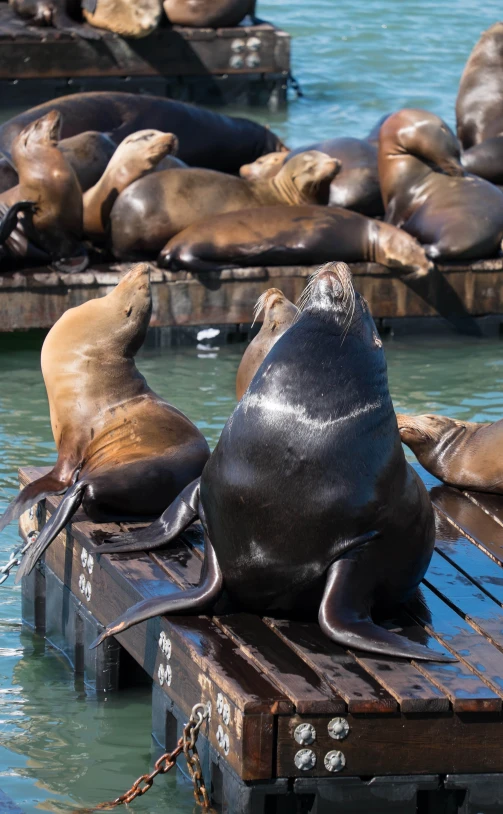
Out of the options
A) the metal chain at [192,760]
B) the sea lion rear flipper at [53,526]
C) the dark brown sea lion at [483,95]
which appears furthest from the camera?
the dark brown sea lion at [483,95]

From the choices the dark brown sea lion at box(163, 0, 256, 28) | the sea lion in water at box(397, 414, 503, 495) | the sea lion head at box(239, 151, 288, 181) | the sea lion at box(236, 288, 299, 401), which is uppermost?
the sea lion at box(236, 288, 299, 401)

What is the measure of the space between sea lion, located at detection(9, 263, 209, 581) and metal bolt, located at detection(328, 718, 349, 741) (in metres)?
1.37

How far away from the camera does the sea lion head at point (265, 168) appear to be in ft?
33.1

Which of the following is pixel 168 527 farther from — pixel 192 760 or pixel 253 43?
pixel 253 43

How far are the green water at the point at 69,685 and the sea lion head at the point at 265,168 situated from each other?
2.08 metres

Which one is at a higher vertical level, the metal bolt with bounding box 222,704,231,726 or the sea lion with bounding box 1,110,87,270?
the metal bolt with bounding box 222,704,231,726

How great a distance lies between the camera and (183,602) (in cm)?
386

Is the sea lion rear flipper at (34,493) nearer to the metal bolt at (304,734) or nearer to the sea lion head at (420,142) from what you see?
the metal bolt at (304,734)

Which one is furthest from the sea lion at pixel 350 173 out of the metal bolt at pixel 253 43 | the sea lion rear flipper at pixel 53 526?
the metal bolt at pixel 253 43

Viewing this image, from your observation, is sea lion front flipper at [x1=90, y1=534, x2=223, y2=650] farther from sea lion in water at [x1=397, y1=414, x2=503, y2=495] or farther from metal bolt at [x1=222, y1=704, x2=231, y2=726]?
sea lion in water at [x1=397, y1=414, x2=503, y2=495]

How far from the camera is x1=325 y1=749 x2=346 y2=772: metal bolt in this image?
3.48m

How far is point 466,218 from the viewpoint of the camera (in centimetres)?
910

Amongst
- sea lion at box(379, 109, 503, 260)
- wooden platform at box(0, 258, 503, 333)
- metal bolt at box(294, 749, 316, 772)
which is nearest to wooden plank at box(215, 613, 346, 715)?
metal bolt at box(294, 749, 316, 772)

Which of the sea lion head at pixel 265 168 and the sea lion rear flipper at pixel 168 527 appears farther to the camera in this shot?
the sea lion head at pixel 265 168
